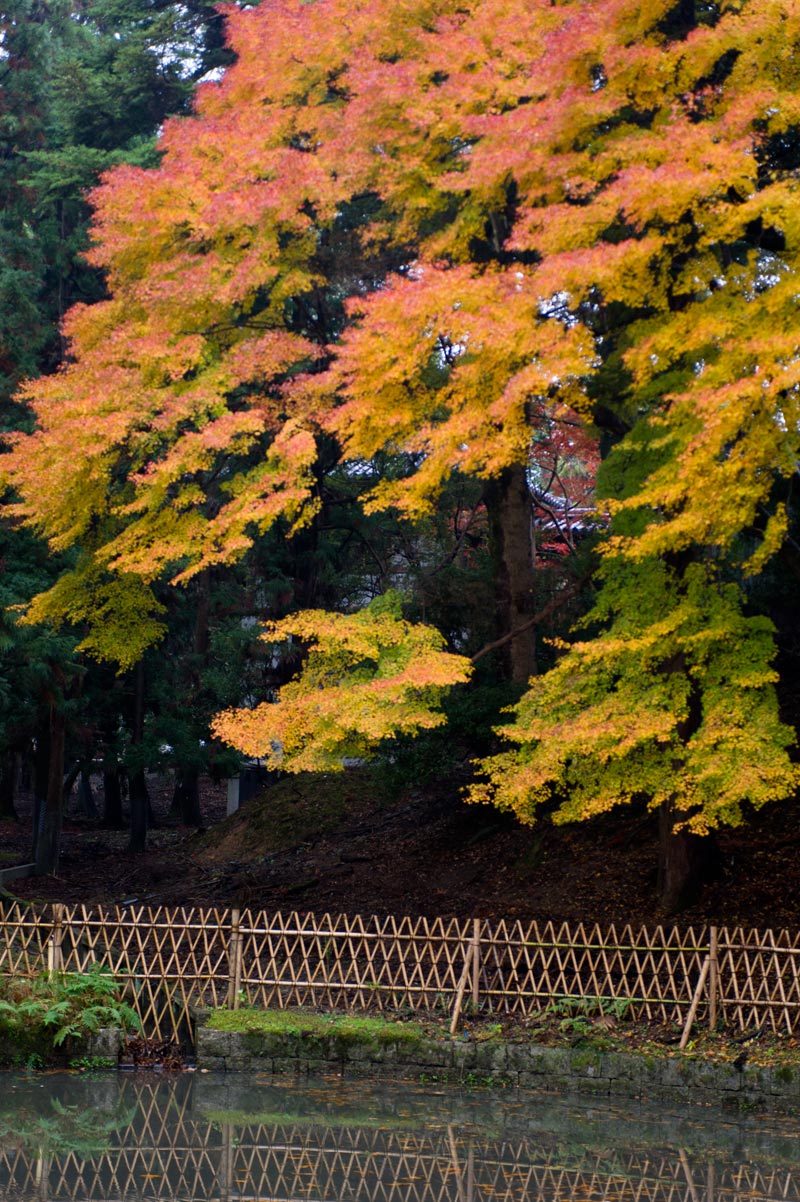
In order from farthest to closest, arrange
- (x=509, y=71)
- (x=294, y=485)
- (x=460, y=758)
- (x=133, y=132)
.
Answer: (x=133, y=132) < (x=460, y=758) < (x=294, y=485) < (x=509, y=71)

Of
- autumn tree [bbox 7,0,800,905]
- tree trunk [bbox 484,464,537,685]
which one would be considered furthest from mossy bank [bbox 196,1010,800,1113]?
tree trunk [bbox 484,464,537,685]

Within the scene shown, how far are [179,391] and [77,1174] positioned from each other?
1107 cm

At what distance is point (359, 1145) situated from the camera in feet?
32.7

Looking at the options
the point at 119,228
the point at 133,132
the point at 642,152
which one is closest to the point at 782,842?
the point at 642,152

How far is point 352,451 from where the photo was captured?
50.6ft

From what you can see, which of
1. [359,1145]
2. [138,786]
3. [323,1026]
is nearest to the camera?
[359,1145]

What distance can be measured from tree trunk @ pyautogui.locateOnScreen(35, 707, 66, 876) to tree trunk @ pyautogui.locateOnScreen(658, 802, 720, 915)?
13.7 metres

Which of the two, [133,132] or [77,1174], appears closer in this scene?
[77,1174]

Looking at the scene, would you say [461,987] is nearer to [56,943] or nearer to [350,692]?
[350,692]

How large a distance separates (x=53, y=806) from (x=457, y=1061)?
1569cm

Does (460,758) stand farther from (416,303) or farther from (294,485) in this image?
(416,303)

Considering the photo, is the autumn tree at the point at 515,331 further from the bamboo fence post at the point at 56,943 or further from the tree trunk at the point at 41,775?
the tree trunk at the point at 41,775

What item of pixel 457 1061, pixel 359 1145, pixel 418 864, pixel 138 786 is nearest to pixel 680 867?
pixel 457 1061

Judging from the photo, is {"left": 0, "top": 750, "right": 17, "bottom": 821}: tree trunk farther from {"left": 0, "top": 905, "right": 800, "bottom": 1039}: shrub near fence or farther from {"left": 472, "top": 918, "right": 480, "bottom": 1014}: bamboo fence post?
{"left": 472, "top": 918, "right": 480, "bottom": 1014}: bamboo fence post
